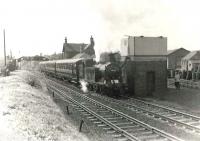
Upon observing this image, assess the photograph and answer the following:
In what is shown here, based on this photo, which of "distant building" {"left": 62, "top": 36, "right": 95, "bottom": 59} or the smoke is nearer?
the smoke

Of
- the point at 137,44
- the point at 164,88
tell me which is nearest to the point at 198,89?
the point at 164,88

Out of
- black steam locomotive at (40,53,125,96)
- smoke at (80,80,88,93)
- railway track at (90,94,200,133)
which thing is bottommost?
railway track at (90,94,200,133)

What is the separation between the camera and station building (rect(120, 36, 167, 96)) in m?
25.7

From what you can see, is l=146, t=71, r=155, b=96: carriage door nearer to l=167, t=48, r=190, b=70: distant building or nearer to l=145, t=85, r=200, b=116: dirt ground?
l=145, t=85, r=200, b=116: dirt ground

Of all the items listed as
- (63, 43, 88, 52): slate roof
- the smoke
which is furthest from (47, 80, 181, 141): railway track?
(63, 43, 88, 52): slate roof

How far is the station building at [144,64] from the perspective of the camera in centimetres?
2573

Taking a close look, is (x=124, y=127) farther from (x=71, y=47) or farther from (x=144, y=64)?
(x=71, y=47)

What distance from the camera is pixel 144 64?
26000 millimetres

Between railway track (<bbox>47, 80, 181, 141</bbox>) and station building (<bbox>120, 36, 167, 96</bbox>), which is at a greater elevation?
station building (<bbox>120, 36, 167, 96</bbox>)

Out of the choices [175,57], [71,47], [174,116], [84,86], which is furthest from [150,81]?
[71,47]

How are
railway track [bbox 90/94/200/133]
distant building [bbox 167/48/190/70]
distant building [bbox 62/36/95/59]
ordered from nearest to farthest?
railway track [bbox 90/94/200/133]
distant building [bbox 167/48/190/70]
distant building [bbox 62/36/95/59]

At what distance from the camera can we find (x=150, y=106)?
19.2 metres

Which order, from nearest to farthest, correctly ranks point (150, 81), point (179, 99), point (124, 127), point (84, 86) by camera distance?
point (124, 127)
point (179, 99)
point (150, 81)
point (84, 86)

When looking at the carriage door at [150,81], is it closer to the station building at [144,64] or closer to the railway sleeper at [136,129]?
the station building at [144,64]
